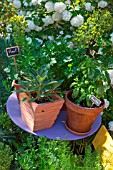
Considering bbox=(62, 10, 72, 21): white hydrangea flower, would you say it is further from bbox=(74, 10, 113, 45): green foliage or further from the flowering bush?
bbox=(74, 10, 113, 45): green foliage

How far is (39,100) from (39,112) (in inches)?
3.7

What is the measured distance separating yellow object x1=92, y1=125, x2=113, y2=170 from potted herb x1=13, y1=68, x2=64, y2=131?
0.37 m

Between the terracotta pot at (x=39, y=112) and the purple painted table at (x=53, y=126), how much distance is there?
0.03 meters

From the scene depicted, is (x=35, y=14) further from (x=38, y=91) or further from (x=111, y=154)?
(x=111, y=154)

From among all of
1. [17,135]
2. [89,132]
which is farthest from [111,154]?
[17,135]

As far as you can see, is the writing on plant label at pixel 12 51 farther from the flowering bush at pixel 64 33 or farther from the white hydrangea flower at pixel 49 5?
the white hydrangea flower at pixel 49 5

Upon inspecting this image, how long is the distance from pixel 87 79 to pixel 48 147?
521mm

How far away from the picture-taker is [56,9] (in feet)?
8.09

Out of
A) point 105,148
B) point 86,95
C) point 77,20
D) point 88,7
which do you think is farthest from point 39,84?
point 88,7

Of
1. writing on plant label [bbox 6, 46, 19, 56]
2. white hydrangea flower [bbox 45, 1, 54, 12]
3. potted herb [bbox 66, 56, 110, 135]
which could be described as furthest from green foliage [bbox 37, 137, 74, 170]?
white hydrangea flower [bbox 45, 1, 54, 12]

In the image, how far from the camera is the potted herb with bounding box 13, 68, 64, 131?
1.88 m

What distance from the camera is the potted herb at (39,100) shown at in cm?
188

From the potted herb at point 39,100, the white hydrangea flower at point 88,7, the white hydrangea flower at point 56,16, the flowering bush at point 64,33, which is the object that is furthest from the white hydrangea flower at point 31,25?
the potted herb at point 39,100

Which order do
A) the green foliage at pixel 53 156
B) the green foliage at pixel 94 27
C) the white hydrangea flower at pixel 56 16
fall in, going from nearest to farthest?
the green foliage at pixel 53 156, the green foliage at pixel 94 27, the white hydrangea flower at pixel 56 16
